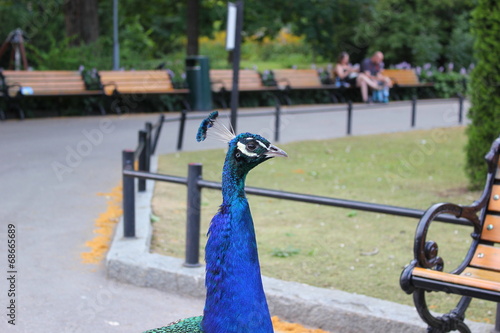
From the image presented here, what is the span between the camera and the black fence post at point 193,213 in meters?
5.03

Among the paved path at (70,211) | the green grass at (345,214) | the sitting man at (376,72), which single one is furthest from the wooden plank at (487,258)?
the sitting man at (376,72)

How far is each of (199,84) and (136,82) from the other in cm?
162

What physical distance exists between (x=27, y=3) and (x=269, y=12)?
8.91 meters

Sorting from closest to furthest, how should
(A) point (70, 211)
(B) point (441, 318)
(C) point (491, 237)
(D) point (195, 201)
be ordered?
(B) point (441, 318) → (C) point (491, 237) → (D) point (195, 201) → (A) point (70, 211)

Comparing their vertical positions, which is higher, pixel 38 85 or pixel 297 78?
pixel 297 78

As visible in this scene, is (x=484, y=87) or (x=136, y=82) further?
(x=136, y=82)

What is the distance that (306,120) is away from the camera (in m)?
16.4

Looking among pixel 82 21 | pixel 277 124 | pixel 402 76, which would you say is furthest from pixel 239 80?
pixel 277 124

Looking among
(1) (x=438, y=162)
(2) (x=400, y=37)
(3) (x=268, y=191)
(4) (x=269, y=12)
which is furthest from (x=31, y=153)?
(2) (x=400, y=37)

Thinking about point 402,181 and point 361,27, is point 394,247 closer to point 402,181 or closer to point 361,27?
point 402,181

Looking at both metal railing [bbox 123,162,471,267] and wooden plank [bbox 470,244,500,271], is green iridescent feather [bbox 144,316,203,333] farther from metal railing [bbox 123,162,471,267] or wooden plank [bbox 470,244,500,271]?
wooden plank [bbox 470,244,500,271]

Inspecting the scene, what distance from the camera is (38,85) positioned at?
50.8 ft

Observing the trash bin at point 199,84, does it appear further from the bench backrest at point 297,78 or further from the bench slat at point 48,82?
the bench slat at point 48,82

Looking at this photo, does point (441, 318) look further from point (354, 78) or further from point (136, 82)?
point (354, 78)
